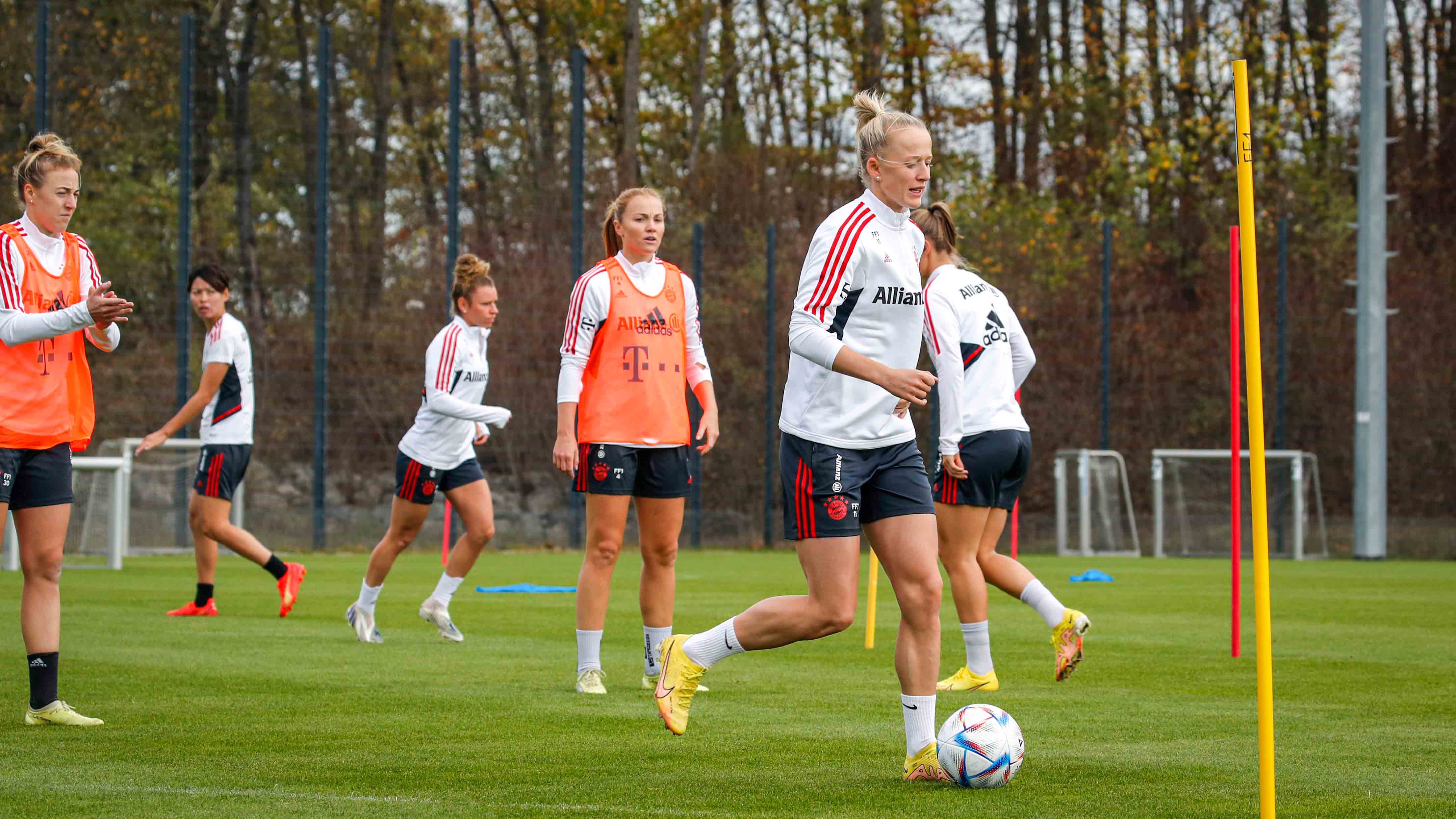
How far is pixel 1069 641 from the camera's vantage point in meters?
6.63

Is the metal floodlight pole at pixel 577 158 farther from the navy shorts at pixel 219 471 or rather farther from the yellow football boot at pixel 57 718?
the yellow football boot at pixel 57 718

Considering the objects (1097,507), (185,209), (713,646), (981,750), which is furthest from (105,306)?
(1097,507)

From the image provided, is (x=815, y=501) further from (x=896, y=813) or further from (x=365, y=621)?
(x=365, y=621)

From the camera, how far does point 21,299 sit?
18.0 ft

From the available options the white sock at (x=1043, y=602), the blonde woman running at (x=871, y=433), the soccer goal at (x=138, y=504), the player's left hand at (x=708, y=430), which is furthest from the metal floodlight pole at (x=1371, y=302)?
the blonde woman running at (x=871, y=433)

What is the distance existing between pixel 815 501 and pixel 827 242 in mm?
776

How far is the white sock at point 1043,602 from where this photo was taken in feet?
22.3

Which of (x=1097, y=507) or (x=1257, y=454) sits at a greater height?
(x=1257, y=454)

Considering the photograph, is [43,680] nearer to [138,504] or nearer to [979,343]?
[979,343]

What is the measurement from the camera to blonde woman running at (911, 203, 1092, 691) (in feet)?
21.6

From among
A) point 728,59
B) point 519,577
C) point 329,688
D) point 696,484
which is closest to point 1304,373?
point 696,484

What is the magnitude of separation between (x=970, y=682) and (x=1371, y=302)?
13133 millimetres

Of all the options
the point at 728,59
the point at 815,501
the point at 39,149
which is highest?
the point at 728,59

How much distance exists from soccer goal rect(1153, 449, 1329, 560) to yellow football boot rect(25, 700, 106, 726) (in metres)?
14.9
